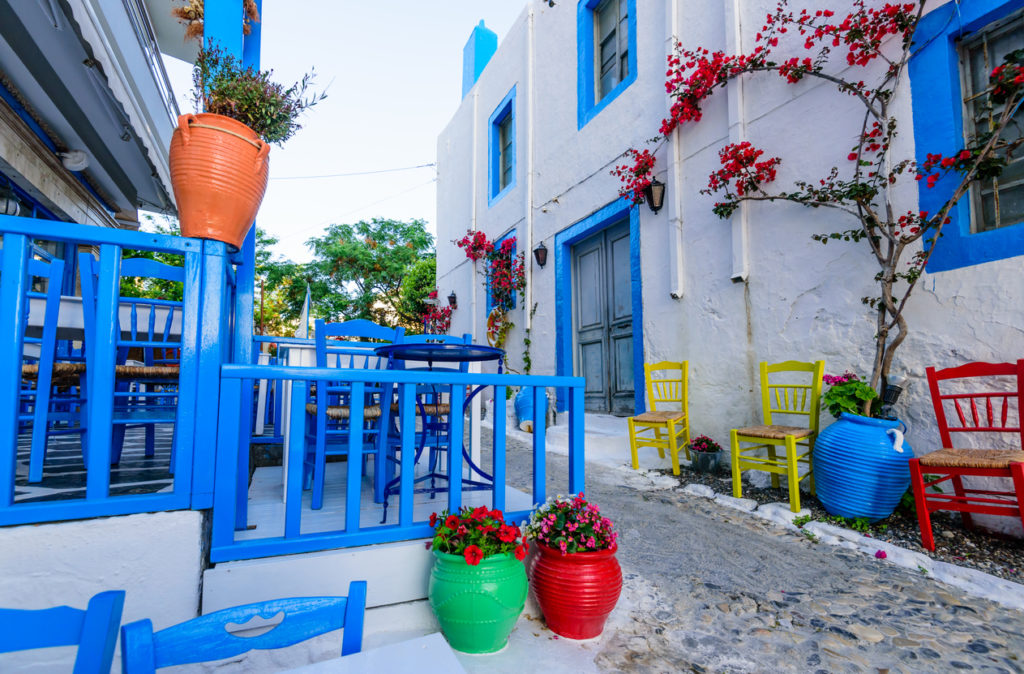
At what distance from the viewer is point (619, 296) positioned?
5828 mm

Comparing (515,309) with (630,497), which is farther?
(515,309)

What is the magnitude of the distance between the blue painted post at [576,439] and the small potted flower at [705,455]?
90.4 inches

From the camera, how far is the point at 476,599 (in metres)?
1.60

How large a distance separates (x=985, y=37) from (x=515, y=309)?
5492 millimetres

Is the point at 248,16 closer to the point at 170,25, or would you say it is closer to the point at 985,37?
the point at 985,37

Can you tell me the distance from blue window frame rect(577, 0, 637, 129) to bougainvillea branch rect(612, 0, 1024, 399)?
1986 millimetres

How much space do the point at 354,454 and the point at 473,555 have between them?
1.67 ft

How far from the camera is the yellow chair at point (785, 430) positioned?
121 inches

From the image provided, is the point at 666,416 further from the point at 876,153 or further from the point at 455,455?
the point at 455,455

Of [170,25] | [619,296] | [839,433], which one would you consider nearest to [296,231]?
[170,25]

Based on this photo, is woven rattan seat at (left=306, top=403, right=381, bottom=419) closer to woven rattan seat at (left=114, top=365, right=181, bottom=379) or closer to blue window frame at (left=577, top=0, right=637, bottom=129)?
woven rattan seat at (left=114, top=365, right=181, bottom=379)

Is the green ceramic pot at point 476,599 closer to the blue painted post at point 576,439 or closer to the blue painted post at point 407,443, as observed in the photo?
the blue painted post at point 407,443

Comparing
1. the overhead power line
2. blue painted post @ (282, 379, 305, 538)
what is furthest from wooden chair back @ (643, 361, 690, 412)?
the overhead power line

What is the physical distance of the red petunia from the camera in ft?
5.26
